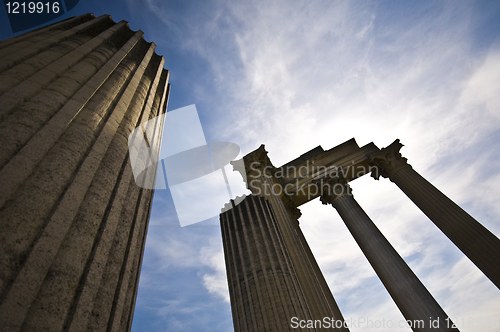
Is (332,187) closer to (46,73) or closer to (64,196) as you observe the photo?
(46,73)

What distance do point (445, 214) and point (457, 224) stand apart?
805mm

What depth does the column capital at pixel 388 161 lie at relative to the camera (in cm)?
1978

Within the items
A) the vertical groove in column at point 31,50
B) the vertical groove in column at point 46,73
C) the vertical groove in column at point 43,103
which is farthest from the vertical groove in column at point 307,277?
the vertical groove in column at point 31,50

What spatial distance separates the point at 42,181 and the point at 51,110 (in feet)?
5.23

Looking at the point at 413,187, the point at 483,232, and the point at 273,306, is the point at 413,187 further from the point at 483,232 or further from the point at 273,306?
the point at 273,306

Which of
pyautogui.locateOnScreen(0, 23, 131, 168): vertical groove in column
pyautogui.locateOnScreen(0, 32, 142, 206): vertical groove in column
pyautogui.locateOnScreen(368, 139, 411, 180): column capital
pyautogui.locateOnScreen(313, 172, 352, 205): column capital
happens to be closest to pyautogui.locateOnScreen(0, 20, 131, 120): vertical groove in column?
pyautogui.locateOnScreen(0, 23, 131, 168): vertical groove in column

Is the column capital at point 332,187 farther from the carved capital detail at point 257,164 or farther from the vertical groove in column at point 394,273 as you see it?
the carved capital detail at point 257,164

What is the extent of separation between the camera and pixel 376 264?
15266 mm

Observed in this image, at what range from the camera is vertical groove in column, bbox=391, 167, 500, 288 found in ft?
44.1

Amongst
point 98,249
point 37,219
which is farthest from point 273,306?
point 37,219

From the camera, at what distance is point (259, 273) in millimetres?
12406

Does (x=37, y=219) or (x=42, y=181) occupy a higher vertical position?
(x=42, y=181)

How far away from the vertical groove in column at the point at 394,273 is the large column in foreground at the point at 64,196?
1402 centimetres

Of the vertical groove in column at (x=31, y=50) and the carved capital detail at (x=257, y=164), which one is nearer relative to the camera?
the vertical groove in column at (x=31, y=50)
